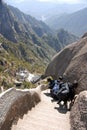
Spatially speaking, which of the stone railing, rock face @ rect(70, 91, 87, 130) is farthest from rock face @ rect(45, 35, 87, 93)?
the stone railing

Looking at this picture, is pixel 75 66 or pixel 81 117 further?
pixel 75 66

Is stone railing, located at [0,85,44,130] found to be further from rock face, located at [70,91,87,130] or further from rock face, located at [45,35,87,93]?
rock face, located at [45,35,87,93]

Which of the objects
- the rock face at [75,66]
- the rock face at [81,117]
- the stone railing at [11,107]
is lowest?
the rock face at [75,66]

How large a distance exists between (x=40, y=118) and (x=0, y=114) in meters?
4.94

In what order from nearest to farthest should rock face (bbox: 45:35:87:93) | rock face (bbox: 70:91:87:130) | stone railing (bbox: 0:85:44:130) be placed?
stone railing (bbox: 0:85:44:130), rock face (bbox: 70:91:87:130), rock face (bbox: 45:35:87:93)

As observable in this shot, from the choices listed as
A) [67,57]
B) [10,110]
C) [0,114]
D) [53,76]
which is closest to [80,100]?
[10,110]

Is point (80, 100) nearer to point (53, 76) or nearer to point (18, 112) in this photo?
point (18, 112)

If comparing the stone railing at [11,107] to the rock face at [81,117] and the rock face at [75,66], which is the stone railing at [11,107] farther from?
the rock face at [75,66]

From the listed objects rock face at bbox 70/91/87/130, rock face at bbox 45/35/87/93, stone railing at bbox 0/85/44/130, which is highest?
stone railing at bbox 0/85/44/130

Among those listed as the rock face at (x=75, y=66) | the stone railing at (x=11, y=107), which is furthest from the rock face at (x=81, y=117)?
the rock face at (x=75, y=66)

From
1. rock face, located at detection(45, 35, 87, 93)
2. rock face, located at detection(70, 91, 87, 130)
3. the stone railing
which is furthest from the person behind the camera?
rock face, located at detection(45, 35, 87, 93)

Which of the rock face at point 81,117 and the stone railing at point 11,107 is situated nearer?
the stone railing at point 11,107

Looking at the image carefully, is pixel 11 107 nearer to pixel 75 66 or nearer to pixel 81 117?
pixel 81 117

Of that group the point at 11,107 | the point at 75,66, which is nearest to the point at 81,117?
the point at 11,107
